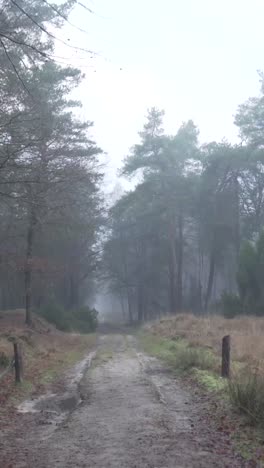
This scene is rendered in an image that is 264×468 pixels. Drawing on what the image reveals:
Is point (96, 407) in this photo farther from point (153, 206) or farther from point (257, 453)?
point (153, 206)

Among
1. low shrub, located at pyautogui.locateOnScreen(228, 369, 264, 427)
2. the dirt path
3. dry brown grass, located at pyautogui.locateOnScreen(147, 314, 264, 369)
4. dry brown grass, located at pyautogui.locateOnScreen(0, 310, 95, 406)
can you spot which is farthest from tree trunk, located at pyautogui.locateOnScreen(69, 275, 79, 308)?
low shrub, located at pyautogui.locateOnScreen(228, 369, 264, 427)

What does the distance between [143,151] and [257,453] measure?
1801 inches

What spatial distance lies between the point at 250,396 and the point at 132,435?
6.04 feet

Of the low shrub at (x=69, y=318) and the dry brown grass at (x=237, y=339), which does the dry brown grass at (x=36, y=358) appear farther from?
the low shrub at (x=69, y=318)

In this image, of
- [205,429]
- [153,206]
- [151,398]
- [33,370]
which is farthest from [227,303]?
[205,429]

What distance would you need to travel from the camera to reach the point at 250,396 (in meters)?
7.97

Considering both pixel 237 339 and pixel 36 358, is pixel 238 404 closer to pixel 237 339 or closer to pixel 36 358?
pixel 237 339

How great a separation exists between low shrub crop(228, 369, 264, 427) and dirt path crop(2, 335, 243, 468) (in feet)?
2.01

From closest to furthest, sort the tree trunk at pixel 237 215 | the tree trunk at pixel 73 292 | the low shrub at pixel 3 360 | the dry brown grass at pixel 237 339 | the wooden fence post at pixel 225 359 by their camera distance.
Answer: the wooden fence post at pixel 225 359, the dry brown grass at pixel 237 339, the low shrub at pixel 3 360, the tree trunk at pixel 237 215, the tree trunk at pixel 73 292

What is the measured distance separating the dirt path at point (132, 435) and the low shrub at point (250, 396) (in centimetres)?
61

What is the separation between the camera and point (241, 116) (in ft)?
163

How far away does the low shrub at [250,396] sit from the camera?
25.0 ft

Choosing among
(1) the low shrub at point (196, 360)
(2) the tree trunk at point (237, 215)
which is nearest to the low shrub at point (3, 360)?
(1) the low shrub at point (196, 360)

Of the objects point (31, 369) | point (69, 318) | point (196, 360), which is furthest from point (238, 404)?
point (69, 318)
